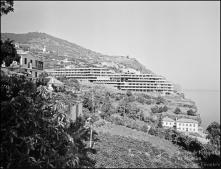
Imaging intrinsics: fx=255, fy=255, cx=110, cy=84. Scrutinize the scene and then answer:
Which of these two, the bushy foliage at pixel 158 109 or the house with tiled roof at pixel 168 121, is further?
the bushy foliage at pixel 158 109

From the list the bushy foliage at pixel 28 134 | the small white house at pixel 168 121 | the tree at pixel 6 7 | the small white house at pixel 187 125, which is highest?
the tree at pixel 6 7

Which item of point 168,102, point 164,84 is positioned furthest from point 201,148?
point 164,84

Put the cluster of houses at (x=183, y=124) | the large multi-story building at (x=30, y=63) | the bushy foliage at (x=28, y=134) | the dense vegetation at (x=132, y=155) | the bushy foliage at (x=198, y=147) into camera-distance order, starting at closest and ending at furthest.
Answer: the bushy foliage at (x=28, y=134) < the dense vegetation at (x=132, y=155) < the bushy foliage at (x=198, y=147) < the large multi-story building at (x=30, y=63) < the cluster of houses at (x=183, y=124)

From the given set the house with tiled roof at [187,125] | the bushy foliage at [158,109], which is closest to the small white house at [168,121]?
the house with tiled roof at [187,125]

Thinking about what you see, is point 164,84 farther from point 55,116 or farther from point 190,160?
point 55,116

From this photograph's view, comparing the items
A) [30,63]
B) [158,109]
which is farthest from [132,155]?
[158,109]

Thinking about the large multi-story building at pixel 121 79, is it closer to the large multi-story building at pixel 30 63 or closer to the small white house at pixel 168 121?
the small white house at pixel 168 121

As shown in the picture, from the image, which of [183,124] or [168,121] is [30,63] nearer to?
[168,121]

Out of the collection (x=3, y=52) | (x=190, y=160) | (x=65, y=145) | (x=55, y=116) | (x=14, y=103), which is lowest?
(x=190, y=160)
